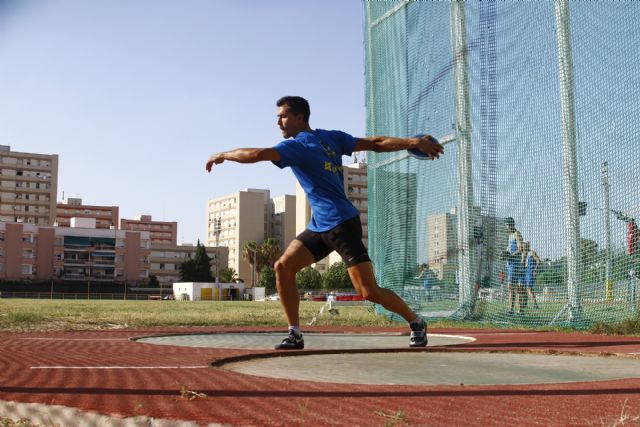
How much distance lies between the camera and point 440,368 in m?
4.84

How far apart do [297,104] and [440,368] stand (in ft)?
8.40

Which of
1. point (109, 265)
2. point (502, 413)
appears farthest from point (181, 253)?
point (502, 413)

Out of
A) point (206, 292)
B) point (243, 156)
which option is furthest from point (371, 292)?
point (206, 292)

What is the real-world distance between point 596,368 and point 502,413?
2358 millimetres

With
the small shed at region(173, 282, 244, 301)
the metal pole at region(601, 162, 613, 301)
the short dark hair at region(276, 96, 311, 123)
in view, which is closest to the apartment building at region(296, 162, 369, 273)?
the small shed at region(173, 282, 244, 301)

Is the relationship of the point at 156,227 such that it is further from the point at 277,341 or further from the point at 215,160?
the point at 215,160

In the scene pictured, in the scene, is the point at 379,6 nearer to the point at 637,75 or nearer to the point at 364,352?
the point at 637,75

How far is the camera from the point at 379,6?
1356cm

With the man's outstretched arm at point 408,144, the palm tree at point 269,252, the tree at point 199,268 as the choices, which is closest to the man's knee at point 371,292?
A: the man's outstretched arm at point 408,144

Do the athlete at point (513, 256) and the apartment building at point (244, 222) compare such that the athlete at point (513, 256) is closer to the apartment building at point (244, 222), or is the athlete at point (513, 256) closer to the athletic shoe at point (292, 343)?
the athletic shoe at point (292, 343)

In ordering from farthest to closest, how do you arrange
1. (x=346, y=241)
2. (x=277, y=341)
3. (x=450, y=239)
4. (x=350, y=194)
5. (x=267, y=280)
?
1. (x=350, y=194)
2. (x=267, y=280)
3. (x=450, y=239)
4. (x=277, y=341)
5. (x=346, y=241)

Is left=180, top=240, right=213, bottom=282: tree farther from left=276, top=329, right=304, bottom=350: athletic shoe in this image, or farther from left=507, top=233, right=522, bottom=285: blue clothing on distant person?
left=276, top=329, right=304, bottom=350: athletic shoe

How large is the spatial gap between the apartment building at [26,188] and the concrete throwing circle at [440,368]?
13971 centimetres

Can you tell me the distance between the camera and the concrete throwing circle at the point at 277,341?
694 cm
